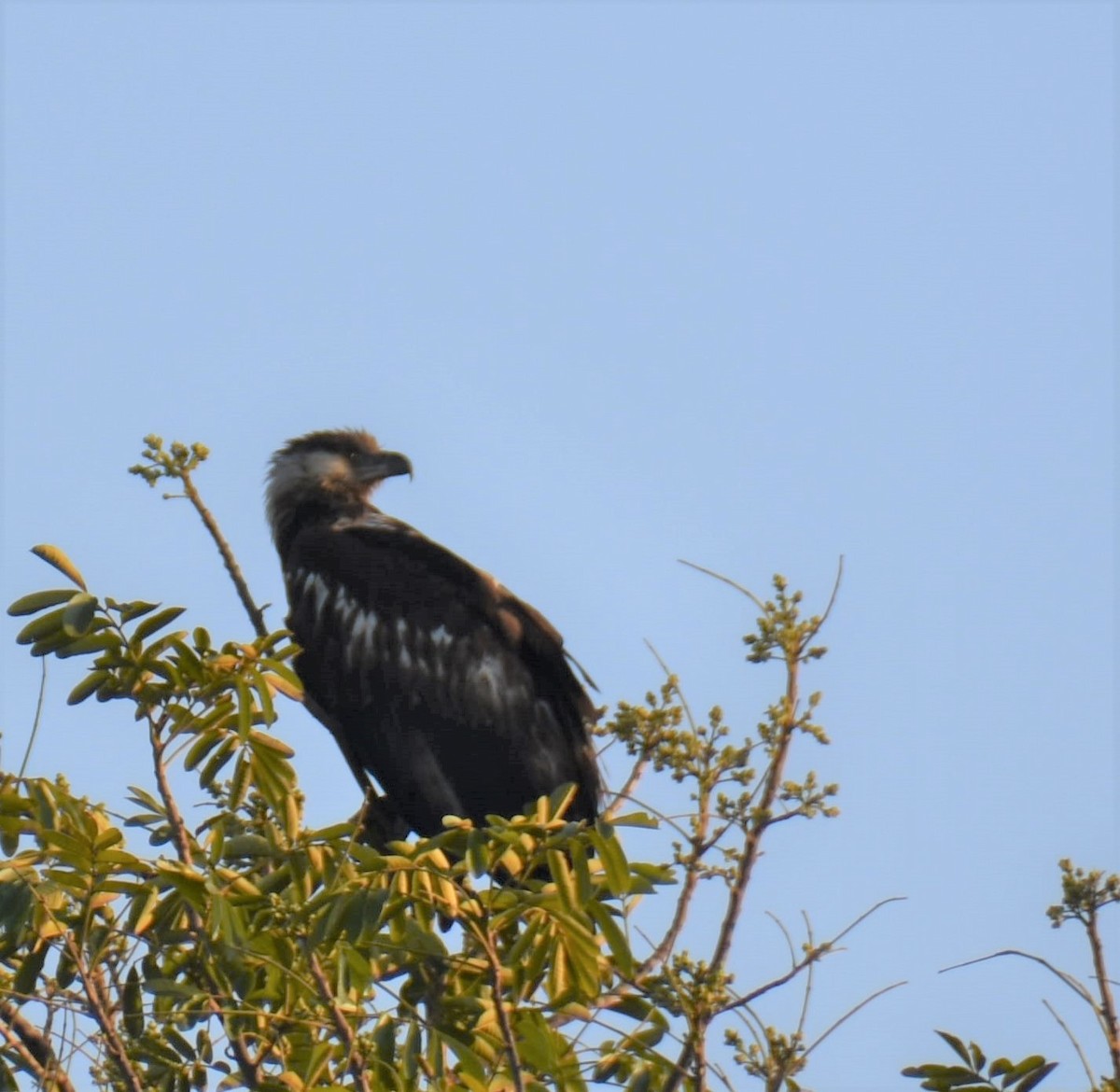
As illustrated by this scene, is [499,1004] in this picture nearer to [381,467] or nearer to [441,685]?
[441,685]

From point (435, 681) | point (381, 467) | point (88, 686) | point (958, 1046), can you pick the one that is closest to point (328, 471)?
point (381, 467)

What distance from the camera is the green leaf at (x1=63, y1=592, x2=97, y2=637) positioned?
148 inches

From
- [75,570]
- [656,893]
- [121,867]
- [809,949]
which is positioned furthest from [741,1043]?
[75,570]

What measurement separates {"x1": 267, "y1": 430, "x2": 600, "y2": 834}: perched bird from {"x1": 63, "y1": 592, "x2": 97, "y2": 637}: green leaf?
10.0ft

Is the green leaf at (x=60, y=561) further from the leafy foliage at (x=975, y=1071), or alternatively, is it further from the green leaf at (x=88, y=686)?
the leafy foliage at (x=975, y=1071)

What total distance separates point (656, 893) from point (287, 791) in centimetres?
107

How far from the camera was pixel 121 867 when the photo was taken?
142 inches

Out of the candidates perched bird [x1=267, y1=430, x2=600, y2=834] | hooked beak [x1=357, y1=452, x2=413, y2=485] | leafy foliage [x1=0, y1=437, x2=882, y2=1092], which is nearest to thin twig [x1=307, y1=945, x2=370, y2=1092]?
leafy foliage [x1=0, y1=437, x2=882, y2=1092]

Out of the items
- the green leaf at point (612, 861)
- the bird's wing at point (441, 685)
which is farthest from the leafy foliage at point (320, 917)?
the bird's wing at point (441, 685)

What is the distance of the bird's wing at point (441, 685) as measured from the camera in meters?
7.02

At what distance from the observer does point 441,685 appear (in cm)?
720

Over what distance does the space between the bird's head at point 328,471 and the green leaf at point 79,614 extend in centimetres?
449

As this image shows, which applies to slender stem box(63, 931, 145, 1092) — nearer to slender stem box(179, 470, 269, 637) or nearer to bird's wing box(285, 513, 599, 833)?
slender stem box(179, 470, 269, 637)

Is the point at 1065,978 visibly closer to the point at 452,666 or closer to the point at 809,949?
the point at 809,949
